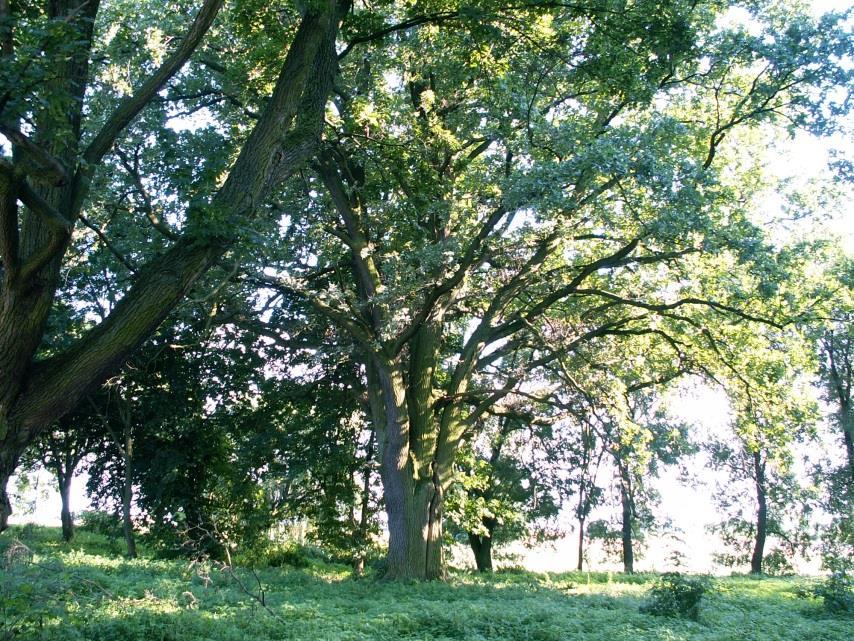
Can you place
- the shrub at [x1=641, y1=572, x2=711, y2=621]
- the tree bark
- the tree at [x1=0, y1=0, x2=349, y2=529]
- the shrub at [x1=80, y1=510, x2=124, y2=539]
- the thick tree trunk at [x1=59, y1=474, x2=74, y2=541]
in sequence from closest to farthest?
the tree at [x1=0, y1=0, x2=349, y2=529]
the shrub at [x1=641, y1=572, x2=711, y2=621]
the tree bark
the shrub at [x1=80, y1=510, x2=124, y2=539]
the thick tree trunk at [x1=59, y1=474, x2=74, y2=541]

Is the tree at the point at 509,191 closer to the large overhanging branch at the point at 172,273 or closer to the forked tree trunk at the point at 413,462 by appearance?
the forked tree trunk at the point at 413,462

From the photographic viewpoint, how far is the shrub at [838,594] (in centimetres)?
1063

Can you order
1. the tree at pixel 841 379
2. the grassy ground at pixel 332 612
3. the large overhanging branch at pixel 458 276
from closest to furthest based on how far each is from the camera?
the grassy ground at pixel 332 612 → the large overhanging branch at pixel 458 276 → the tree at pixel 841 379

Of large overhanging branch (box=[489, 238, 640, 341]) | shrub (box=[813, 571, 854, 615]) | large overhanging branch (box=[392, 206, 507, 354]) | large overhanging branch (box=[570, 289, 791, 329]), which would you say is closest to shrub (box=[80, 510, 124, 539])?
large overhanging branch (box=[392, 206, 507, 354])

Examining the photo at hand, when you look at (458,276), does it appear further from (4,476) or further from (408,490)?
A: (4,476)

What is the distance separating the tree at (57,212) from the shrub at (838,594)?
1042 cm

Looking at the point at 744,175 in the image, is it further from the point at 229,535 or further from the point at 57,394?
the point at 229,535

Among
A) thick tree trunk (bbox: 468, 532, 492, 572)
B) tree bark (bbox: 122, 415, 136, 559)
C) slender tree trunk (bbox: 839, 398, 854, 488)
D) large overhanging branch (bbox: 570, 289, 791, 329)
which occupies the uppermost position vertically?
large overhanging branch (bbox: 570, 289, 791, 329)

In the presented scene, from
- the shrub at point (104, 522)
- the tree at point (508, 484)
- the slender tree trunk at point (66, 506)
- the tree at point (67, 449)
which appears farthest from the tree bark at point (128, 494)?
the tree at point (508, 484)

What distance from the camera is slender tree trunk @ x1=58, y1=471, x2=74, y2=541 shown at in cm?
2092

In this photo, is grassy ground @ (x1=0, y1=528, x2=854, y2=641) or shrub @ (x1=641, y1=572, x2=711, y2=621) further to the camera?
shrub @ (x1=641, y1=572, x2=711, y2=621)

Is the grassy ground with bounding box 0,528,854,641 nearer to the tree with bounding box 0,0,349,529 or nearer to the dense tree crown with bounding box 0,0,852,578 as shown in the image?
the dense tree crown with bounding box 0,0,852,578

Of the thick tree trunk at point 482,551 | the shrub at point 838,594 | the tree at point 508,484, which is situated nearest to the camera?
the shrub at point 838,594

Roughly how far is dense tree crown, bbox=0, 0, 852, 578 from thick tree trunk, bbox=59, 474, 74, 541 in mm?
1981
